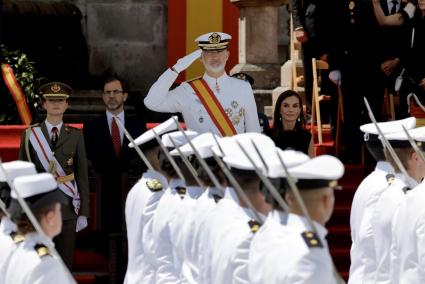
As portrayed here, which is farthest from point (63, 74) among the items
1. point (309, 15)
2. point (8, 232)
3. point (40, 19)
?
point (8, 232)

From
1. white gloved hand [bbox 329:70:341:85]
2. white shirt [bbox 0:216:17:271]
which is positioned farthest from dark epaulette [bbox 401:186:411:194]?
white gloved hand [bbox 329:70:341:85]

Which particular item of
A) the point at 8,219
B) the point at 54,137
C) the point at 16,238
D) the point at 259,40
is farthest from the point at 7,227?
the point at 259,40

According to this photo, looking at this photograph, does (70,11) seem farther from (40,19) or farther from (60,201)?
(60,201)

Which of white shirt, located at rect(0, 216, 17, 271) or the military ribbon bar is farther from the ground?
white shirt, located at rect(0, 216, 17, 271)

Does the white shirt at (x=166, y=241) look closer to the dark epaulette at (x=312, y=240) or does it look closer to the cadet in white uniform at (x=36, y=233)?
the cadet in white uniform at (x=36, y=233)

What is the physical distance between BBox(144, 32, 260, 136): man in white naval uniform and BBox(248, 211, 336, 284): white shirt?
4755 mm

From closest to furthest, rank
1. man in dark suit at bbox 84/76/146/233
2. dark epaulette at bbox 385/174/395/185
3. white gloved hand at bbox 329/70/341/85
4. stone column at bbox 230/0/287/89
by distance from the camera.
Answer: dark epaulette at bbox 385/174/395/185
man in dark suit at bbox 84/76/146/233
white gloved hand at bbox 329/70/341/85
stone column at bbox 230/0/287/89

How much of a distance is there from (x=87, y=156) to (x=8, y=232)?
16.8 ft

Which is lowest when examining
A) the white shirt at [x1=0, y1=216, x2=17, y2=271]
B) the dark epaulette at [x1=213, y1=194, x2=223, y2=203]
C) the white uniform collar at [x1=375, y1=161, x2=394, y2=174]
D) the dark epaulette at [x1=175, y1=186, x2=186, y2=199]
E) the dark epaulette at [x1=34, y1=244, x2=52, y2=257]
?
the dark epaulette at [x1=175, y1=186, x2=186, y2=199]

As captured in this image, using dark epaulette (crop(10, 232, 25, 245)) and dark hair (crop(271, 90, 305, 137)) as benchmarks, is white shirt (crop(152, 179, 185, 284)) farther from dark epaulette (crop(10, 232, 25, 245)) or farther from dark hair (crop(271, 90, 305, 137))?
dark hair (crop(271, 90, 305, 137))

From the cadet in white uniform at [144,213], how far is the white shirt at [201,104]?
A: 1812 millimetres

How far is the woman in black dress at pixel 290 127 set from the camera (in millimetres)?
12562

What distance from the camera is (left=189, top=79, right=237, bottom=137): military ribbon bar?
1205 cm

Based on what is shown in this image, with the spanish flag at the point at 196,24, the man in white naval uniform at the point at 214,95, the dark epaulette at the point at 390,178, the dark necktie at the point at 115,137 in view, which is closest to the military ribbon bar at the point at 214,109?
the man in white naval uniform at the point at 214,95
